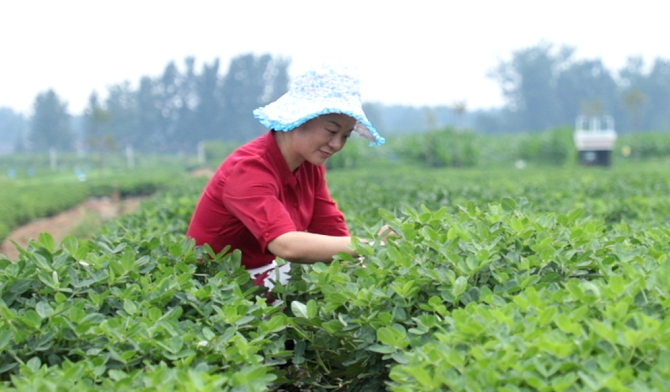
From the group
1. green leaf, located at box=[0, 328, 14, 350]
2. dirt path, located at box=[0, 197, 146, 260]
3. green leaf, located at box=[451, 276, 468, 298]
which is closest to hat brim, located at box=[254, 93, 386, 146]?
green leaf, located at box=[451, 276, 468, 298]

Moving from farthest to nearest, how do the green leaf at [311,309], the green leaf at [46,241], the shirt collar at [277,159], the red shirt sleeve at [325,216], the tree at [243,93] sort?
the tree at [243,93] → the red shirt sleeve at [325,216] → the shirt collar at [277,159] → the green leaf at [46,241] → the green leaf at [311,309]

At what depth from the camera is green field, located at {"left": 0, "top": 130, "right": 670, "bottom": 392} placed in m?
1.55

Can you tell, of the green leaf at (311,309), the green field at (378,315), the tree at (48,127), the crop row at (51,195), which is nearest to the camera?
the green field at (378,315)

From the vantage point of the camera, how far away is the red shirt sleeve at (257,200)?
8.20ft

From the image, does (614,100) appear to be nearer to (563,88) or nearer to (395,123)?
(563,88)

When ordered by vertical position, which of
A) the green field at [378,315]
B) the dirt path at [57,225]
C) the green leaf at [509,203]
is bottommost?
the dirt path at [57,225]

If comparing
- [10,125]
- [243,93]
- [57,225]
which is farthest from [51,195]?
[10,125]

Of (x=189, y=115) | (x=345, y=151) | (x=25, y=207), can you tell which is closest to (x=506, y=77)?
(x=189, y=115)

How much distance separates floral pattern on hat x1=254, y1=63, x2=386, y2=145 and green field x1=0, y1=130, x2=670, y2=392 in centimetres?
40

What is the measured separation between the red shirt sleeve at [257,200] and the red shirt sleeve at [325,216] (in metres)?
0.39

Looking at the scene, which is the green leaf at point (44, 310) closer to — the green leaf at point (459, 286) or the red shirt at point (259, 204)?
the red shirt at point (259, 204)

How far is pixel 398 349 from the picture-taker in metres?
1.96

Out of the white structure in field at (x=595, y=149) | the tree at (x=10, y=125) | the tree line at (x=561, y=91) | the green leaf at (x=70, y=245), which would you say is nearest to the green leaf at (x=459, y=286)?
the green leaf at (x=70, y=245)

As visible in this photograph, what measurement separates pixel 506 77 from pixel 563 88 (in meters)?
4.79
